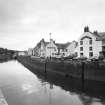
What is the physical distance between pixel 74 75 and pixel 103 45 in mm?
21995

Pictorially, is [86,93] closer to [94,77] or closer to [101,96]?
[101,96]

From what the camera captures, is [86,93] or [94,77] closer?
[86,93]

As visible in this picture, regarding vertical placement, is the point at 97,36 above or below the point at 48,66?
above

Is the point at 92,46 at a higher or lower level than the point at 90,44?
lower

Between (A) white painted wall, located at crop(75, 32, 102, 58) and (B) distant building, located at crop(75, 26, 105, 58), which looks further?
(A) white painted wall, located at crop(75, 32, 102, 58)

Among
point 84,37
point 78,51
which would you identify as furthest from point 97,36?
point 78,51

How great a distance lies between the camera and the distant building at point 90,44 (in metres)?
48.1

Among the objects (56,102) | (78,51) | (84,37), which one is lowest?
(56,102)

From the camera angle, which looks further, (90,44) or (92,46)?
(90,44)

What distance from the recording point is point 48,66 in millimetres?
42406

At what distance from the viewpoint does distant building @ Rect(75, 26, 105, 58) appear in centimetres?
4809

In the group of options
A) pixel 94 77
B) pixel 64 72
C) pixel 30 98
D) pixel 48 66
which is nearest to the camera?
pixel 30 98

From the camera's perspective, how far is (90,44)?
A: 5084cm

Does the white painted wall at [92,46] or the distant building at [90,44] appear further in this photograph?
the white painted wall at [92,46]
